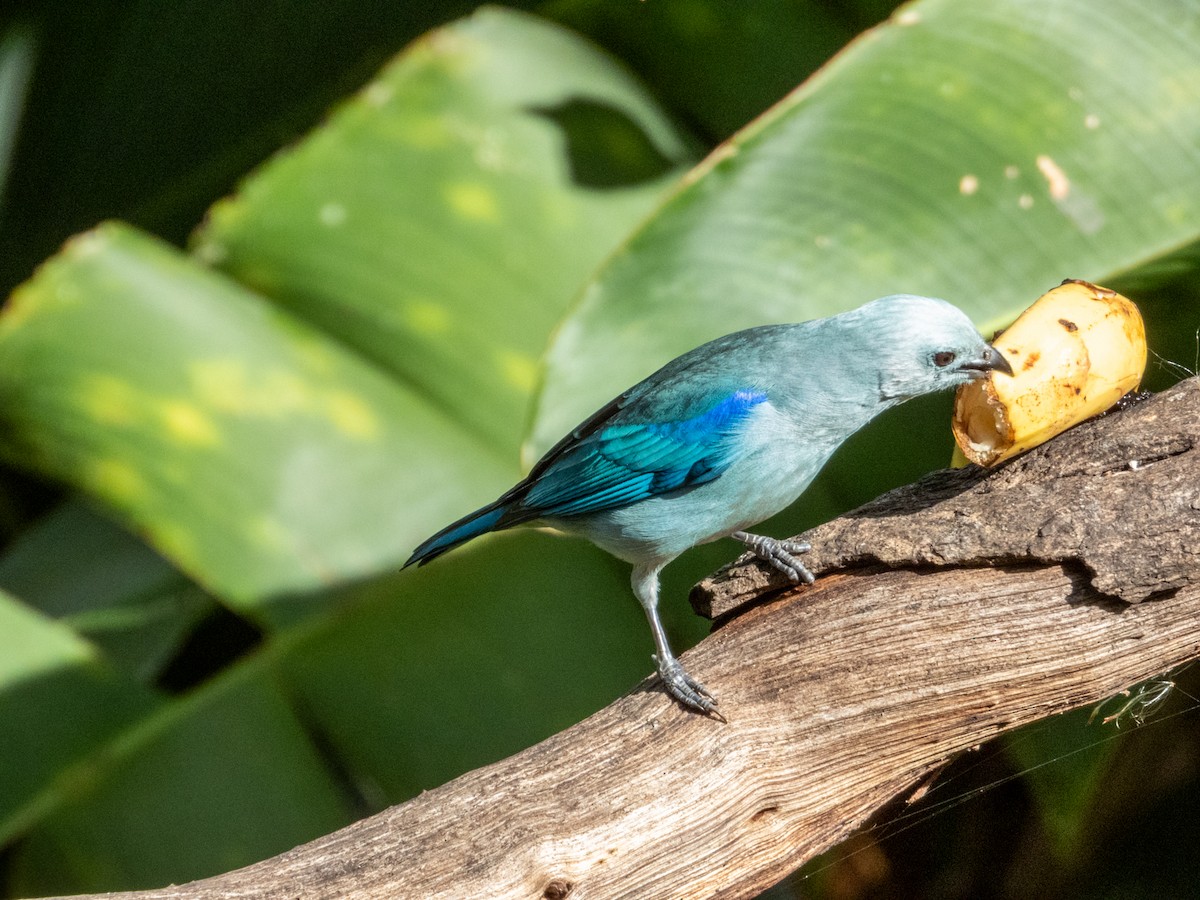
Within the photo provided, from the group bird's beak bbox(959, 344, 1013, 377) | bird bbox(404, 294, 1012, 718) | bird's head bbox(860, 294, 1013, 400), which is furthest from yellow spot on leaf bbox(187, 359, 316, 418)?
bird's beak bbox(959, 344, 1013, 377)

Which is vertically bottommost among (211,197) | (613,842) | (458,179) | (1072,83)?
(613,842)

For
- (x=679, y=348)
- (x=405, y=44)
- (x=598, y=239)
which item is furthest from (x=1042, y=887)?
(x=405, y=44)

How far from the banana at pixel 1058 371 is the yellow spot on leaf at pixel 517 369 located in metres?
1.22

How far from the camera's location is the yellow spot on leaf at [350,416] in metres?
2.89

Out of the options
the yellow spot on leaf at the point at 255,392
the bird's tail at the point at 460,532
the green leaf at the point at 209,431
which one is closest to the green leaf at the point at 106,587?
the green leaf at the point at 209,431

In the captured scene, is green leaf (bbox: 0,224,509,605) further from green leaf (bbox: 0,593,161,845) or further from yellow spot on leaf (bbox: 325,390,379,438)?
green leaf (bbox: 0,593,161,845)

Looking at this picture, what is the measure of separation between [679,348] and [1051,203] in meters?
0.75

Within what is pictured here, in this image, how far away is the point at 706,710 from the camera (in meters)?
1.87

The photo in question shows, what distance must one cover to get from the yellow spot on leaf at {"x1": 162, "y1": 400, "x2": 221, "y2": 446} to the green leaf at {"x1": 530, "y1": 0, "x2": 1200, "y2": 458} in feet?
3.32

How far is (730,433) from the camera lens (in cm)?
218

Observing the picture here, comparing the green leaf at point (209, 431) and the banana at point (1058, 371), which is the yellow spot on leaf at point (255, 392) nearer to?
the green leaf at point (209, 431)

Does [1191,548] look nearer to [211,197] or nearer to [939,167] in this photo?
[939,167]

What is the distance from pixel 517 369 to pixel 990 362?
4.24ft

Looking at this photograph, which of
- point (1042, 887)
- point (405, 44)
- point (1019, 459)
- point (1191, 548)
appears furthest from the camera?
point (405, 44)
